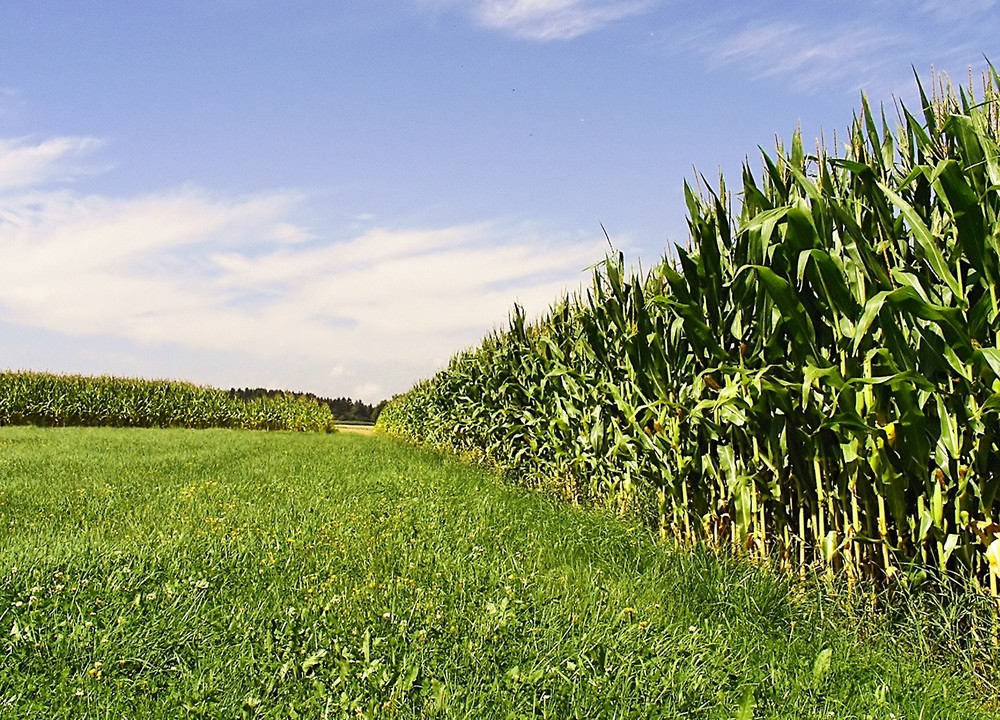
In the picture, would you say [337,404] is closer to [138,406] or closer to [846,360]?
[138,406]

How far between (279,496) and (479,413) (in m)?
4.56

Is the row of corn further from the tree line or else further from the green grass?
the green grass

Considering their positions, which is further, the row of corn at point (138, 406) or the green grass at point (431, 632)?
the row of corn at point (138, 406)

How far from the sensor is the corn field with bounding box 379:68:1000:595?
10.7 feet

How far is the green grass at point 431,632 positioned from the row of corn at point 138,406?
26.2 meters

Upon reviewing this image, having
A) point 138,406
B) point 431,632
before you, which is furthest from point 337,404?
point 431,632

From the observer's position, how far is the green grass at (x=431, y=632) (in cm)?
315

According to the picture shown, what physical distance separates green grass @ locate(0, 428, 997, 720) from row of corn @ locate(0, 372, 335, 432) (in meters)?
26.2

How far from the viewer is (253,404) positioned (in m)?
36.1

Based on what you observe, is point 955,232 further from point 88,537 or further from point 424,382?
point 424,382

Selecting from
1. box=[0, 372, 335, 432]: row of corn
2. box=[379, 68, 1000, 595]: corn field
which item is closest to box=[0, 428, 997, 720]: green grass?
box=[379, 68, 1000, 595]: corn field

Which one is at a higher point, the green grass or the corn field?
the corn field

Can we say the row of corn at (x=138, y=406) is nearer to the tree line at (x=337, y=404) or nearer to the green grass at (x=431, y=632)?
the tree line at (x=337, y=404)

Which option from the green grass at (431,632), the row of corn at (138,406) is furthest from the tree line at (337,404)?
the green grass at (431,632)
